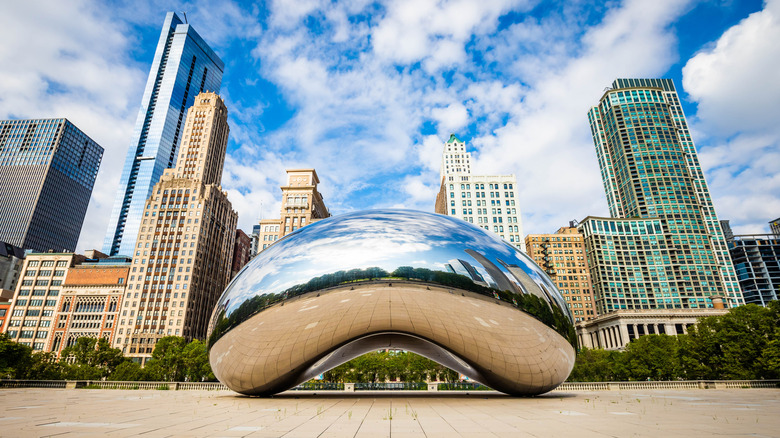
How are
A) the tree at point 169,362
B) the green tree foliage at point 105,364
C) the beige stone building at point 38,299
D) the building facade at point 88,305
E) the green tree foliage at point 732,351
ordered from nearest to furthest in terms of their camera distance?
the green tree foliage at point 732,351 < the green tree foliage at point 105,364 < the tree at point 169,362 < the building facade at point 88,305 < the beige stone building at point 38,299

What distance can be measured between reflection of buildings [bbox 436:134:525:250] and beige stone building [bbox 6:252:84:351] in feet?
371

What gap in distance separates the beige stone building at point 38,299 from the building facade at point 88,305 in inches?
100

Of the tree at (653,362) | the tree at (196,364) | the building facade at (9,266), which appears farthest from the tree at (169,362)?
the building facade at (9,266)

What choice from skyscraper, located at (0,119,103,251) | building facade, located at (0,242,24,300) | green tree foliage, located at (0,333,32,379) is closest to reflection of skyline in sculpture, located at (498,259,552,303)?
green tree foliage, located at (0,333,32,379)

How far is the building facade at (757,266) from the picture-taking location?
164750 mm

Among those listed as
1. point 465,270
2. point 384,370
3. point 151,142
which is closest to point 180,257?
point 384,370

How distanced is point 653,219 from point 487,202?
65140 mm

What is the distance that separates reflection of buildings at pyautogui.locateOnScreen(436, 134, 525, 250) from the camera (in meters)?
110

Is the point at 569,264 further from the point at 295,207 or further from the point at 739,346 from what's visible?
the point at 739,346

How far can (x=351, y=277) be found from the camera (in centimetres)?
873

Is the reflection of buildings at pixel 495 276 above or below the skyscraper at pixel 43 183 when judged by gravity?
below

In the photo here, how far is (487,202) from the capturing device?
112750 mm

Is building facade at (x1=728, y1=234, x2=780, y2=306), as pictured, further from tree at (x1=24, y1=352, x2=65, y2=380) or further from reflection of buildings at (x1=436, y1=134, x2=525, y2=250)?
tree at (x1=24, y1=352, x2=65, y2=380)

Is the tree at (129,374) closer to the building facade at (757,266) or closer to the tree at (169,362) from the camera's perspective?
the tree at (169,362)
